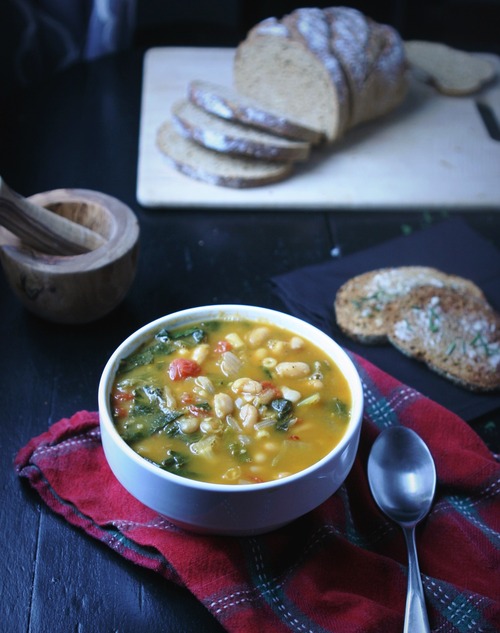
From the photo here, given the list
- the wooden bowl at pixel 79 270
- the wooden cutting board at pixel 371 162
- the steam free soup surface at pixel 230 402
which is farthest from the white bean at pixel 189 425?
the wooden cutting board at pixel 371 162

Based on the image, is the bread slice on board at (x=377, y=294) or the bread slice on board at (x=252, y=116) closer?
the bread slice on board at (x=377, y=294)

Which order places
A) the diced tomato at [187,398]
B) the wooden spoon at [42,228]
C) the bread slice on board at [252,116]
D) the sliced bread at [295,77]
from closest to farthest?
the diced tomato at [187,398], the wooden spoon at [42,228], the bread slice on board at [252,116], the sliced bread at [295,77]

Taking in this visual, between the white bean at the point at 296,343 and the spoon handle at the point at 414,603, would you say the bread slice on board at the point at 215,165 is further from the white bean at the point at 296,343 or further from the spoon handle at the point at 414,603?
the spoon handle at the point at 414,603

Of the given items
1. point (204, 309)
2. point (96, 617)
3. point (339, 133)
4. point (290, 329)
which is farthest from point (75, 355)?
point (339, 133)

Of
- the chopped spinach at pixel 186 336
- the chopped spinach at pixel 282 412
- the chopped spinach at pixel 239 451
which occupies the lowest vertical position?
the chopped spinach at pixel 186 336

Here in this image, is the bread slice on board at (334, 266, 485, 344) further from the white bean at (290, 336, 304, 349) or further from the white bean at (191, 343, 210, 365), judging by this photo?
the white bean at (191, 343, 210, 365)

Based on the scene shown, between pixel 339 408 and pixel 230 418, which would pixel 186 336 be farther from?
pixel 339 408
